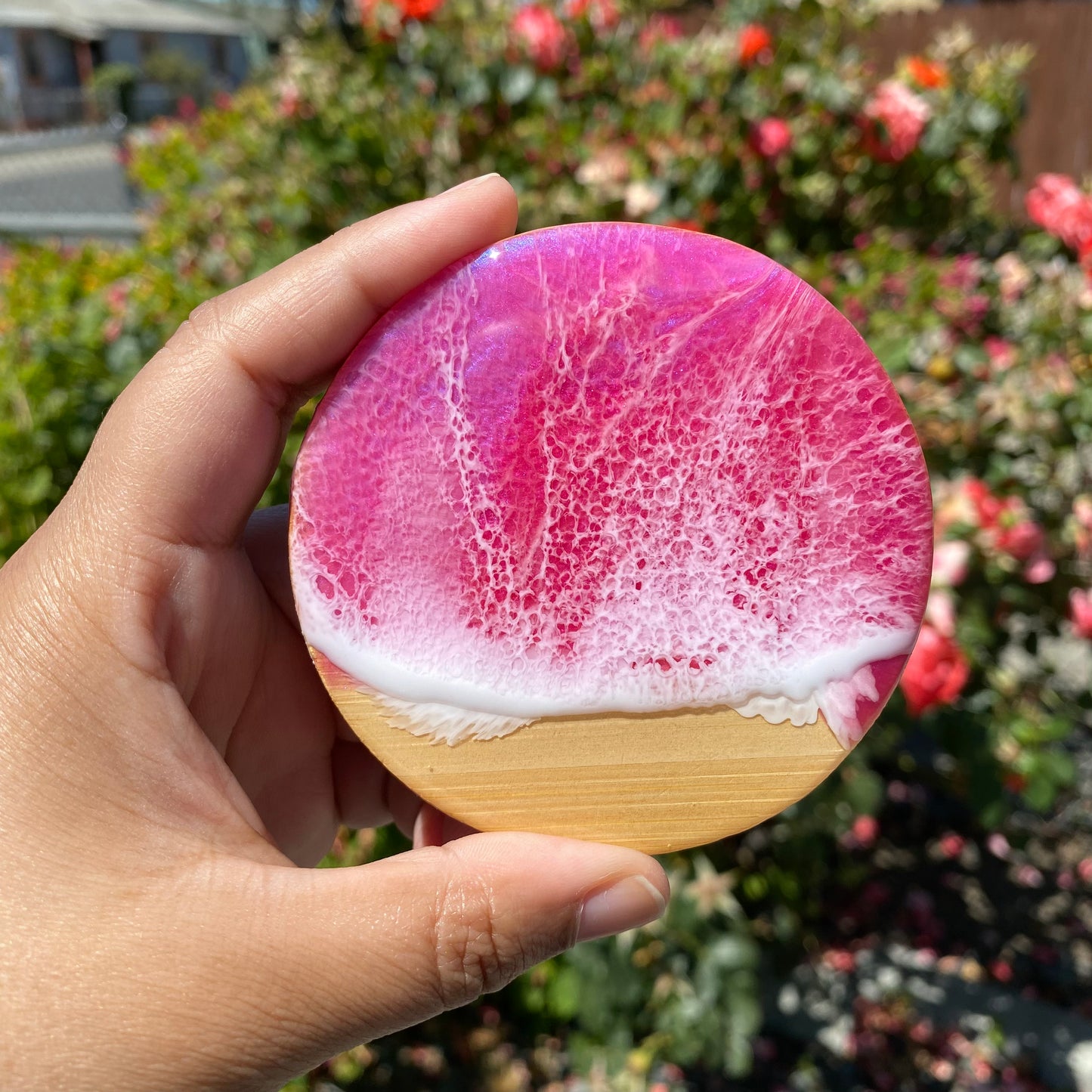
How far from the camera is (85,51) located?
28172mm

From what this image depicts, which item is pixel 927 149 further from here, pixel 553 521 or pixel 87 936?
pixel 87 936

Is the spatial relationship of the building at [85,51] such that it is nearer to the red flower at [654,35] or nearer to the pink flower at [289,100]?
the pink flower at [289,100]

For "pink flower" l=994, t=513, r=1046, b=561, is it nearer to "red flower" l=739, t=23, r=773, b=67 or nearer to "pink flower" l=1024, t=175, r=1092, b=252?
"pink flower" l=1024, t=175, r=1092, b=252

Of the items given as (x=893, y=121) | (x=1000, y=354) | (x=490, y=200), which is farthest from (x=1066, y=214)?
(x=490, y=200)

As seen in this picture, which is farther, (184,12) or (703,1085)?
(184,12)

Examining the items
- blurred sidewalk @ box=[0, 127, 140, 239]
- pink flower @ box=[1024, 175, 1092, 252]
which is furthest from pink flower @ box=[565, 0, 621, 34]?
blurred sidewalk @ box=[0, 127, 140, 239]

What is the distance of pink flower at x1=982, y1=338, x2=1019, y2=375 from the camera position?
81.4 inches

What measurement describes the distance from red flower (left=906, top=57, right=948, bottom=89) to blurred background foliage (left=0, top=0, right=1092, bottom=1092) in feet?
0.04

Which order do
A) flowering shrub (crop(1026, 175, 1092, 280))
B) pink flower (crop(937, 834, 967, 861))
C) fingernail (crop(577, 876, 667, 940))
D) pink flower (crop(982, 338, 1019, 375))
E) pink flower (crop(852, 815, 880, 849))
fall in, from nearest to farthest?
fingernail (crop(577, 876, 667, 940)) < pink flower (crop(982, 338, 1019, 375)) < flowering shrub (crop(1026, 175, 1092, 280)) < pink flower (crop(852, 815, 880, 849)) < pink flower (crop(937, 834, 967, 861))

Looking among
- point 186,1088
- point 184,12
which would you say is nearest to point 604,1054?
point 186,1088

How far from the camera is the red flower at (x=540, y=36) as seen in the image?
256 centimetres

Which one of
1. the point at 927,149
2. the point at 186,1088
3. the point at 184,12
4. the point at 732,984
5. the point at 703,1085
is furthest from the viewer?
the point at 184,12

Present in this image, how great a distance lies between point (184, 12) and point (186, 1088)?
1357 inches

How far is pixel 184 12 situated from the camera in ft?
92.0
